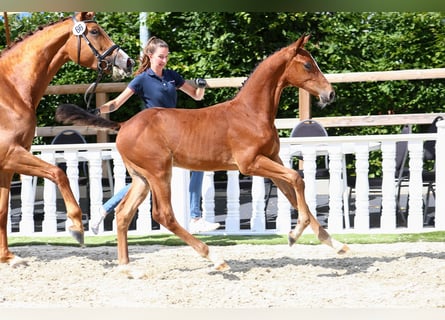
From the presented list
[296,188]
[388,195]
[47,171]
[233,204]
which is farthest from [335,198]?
[47,171]

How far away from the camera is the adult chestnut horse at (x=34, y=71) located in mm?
4848

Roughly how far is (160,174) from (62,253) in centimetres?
152

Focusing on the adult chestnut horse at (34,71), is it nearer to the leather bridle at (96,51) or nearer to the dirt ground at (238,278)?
the leather bridle at (96,51)

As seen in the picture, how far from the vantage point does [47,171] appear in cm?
478

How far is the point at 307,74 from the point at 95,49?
143 centimetres

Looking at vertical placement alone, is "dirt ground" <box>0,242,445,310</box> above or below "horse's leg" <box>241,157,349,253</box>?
below

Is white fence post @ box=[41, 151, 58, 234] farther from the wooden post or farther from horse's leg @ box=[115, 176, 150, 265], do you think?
the wooden post

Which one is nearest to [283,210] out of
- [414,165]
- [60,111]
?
[414,165]

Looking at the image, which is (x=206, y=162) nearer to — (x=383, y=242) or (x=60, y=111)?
(x=60, y=111)

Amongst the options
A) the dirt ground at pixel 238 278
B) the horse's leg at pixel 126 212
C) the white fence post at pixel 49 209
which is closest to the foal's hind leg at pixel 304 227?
the dirt ground at pixel 238 278

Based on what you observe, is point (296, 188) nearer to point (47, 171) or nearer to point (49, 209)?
point (47, 171)

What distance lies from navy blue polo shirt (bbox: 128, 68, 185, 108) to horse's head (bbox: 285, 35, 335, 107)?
47.2 inches

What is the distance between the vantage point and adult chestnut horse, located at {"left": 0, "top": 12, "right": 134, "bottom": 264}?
4848 millimetres

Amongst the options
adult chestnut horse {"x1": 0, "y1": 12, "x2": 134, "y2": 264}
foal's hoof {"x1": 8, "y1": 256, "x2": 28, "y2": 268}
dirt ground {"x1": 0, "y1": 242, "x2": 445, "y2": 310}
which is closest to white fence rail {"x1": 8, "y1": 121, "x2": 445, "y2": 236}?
→ dirt ground {"x1": 0, "y1": 242, "x2": 445, "y2": 310}
